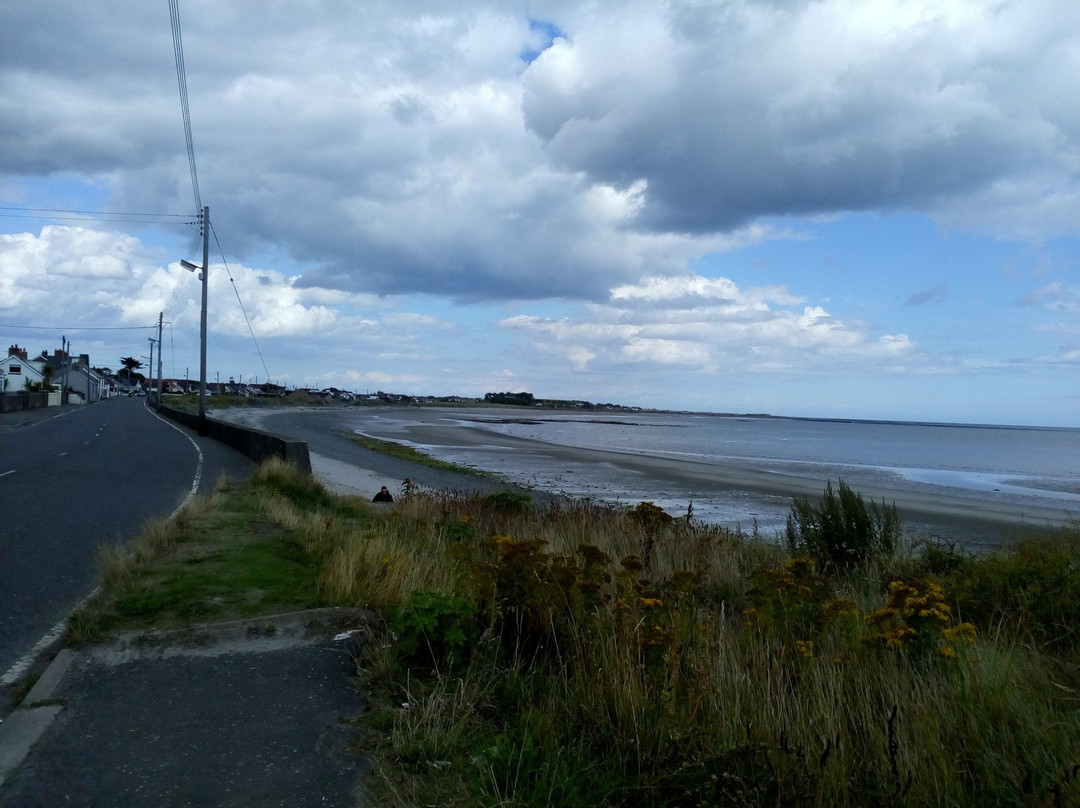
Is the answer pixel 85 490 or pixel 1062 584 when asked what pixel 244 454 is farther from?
pixel 1062 584

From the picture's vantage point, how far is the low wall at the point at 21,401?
57406 mm

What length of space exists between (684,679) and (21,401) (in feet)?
235

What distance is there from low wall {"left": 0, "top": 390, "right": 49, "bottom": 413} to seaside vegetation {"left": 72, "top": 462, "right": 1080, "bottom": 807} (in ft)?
194

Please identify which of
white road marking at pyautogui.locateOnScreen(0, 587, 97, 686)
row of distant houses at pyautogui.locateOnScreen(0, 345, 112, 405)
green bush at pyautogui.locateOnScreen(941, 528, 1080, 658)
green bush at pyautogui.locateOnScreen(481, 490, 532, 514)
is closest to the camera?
white road marking at pyautogui.locateOnScreen(0, 587, 97, 686)

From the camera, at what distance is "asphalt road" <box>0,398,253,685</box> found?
7.54 metres

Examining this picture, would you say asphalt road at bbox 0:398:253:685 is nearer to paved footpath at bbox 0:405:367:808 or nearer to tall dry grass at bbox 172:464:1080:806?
paved footpath at bbox 0:405:367:808

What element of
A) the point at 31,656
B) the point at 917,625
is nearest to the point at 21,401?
the point at 31,656

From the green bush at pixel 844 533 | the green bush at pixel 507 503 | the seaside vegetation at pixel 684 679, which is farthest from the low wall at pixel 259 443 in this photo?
the green bush at pixel 844 533

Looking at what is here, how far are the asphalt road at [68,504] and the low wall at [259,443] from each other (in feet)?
1.70

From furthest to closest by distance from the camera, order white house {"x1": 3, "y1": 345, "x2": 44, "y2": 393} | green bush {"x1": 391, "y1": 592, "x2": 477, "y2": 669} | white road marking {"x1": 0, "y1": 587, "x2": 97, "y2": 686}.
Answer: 1. white house {"x1": 3, "y1": 345, "x2": 44, "y2": 393}
2. white road marking {"x1": 0, "y1": 587, "x2": 97, "y2": 686}
3. green bush {"x1": 391, "y1": 592, "x2": 477, "y2": 669}

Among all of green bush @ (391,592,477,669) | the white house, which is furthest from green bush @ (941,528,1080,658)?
the white house

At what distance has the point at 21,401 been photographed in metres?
63.7

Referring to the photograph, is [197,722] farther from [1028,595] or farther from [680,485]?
[680,485]

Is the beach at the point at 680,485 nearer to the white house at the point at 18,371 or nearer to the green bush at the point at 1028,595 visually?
the green bush at the point at 1028,595
